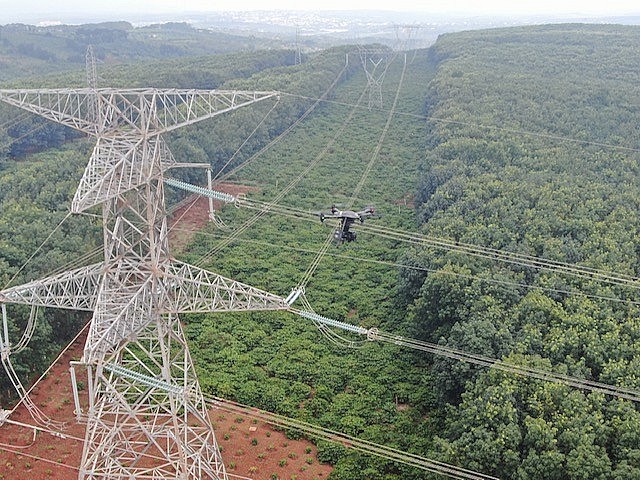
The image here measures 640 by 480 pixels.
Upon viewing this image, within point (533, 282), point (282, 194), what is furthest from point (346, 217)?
point (282, 194)

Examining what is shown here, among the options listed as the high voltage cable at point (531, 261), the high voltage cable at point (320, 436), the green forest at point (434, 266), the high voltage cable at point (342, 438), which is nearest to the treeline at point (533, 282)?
the green forest at point (434, 266)

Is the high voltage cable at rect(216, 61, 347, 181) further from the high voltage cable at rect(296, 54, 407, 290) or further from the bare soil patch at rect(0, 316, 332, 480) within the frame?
the bare soil patch at rect(0, 316, 332, 480)

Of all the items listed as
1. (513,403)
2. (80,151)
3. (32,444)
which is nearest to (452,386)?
(513,403)

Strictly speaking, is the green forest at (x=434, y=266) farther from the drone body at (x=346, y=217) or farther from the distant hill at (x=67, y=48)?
the distant hill at (x=67, y=48)

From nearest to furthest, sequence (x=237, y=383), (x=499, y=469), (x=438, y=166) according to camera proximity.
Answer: (x=499, y=469), (x=237, y=383), (x=438, y=166)

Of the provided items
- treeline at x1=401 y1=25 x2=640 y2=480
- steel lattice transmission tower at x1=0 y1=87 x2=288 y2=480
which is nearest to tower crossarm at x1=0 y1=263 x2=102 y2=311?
steel lattice transmission tower at x1=0 y1=87 x2=288 y2=480

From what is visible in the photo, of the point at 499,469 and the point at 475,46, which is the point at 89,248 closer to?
the point at 499,469

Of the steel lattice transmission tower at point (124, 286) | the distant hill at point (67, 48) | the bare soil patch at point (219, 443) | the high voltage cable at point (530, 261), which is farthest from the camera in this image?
the distant hill at point (67, 48)
